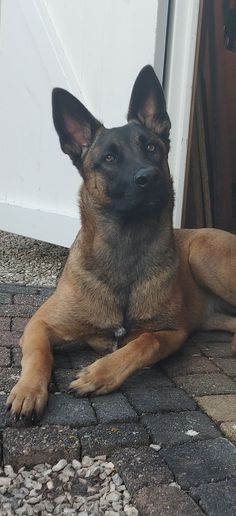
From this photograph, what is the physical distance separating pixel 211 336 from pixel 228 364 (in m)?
0.55

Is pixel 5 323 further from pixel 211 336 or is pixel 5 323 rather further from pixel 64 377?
pixel 211 336

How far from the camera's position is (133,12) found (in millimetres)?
3961

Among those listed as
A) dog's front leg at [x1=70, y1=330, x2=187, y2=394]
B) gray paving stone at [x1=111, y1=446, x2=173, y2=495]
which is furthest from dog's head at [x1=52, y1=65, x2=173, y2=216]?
gray paving stone at [x1=111, y1=446, x2=173, y2=495]

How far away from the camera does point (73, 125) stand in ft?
9.88

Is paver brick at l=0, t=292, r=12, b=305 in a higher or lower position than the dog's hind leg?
lower

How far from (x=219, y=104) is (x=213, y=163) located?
A: 1.95 feet

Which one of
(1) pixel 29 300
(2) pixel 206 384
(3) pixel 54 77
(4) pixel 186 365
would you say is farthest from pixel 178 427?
(3) pixel 54 77

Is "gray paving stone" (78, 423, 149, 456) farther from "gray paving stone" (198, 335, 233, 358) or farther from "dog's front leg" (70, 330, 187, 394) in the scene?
"gray paving stone" (198, 335, 233, 358)

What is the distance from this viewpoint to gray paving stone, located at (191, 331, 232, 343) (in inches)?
126

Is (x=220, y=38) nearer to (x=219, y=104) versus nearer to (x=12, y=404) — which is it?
(x=219, y=104)

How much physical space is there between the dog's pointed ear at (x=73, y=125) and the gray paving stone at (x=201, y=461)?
166 centimetres

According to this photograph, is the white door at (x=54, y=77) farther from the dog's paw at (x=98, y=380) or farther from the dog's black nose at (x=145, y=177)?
the dog's paw at (x=98, y=380)

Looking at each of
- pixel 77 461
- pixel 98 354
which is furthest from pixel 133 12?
pixel 77 461

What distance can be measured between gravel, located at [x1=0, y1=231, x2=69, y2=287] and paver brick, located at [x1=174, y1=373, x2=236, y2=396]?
2101 millimetres
